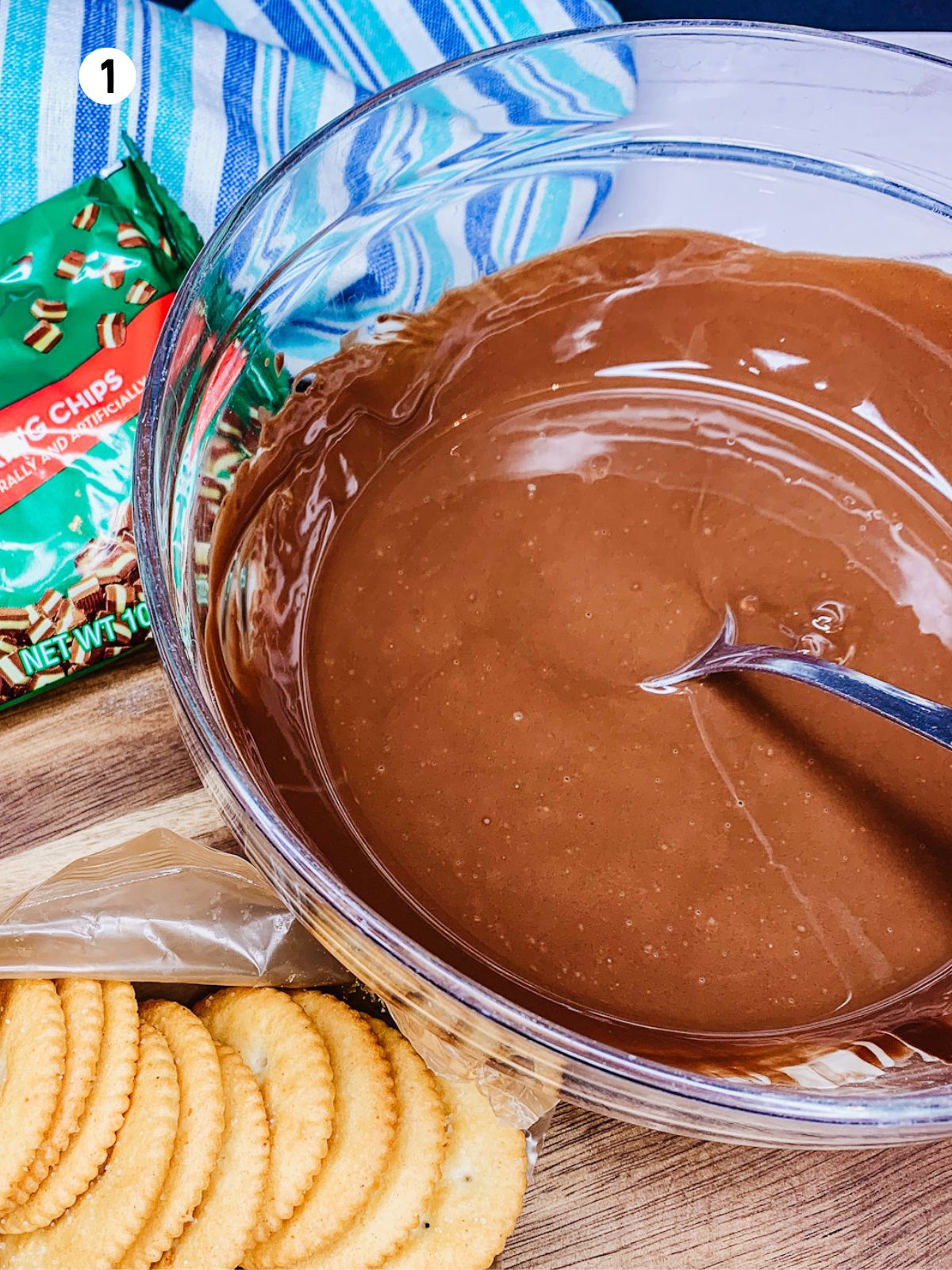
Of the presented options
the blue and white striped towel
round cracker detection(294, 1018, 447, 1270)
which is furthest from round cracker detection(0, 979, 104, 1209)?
the blue and white striped towel

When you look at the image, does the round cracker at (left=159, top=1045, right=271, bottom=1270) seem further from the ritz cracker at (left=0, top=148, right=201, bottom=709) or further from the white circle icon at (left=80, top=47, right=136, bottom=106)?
the white circle icon at (left=80, top=47, right=136, bottom=106)

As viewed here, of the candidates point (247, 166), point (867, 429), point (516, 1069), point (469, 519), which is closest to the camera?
point (516, 1069)

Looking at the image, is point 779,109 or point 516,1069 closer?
A: point 516,1069

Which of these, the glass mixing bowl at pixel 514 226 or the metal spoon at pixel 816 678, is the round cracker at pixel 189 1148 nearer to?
the glass mixing bowl at pixel 514 226

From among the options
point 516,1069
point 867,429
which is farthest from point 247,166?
point 516,1069

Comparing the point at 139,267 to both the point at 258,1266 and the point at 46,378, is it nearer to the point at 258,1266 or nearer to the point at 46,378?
the point at 46,378

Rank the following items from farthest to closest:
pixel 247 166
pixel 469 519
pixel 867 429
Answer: pixel 247 166, pixel 867 429, pixel 469 519

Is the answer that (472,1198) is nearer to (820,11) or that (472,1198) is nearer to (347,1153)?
(347,1153)
